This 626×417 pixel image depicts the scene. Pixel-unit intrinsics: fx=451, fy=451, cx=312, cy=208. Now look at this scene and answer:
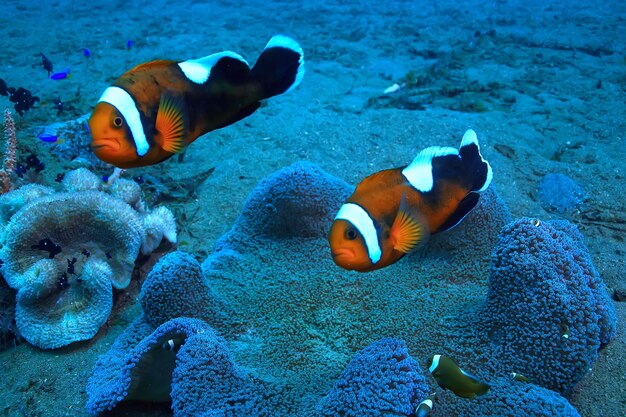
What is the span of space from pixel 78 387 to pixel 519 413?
2292 millimetres

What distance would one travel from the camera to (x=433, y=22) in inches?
465

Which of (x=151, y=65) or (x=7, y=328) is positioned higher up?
(x=151, y=65)

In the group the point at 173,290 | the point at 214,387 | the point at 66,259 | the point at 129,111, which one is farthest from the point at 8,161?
the point at 129,111

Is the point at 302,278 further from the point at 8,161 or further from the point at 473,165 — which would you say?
the point at 8,161

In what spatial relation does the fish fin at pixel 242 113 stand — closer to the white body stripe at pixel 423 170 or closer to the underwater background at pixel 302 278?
the white body stripe at pixel 423 170

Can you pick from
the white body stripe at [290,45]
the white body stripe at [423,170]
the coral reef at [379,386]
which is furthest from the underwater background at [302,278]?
the white body stripe at [290,45]

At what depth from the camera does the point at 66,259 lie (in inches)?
118

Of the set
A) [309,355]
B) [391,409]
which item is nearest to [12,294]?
[309,355]

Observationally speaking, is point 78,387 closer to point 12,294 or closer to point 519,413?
point 12,294

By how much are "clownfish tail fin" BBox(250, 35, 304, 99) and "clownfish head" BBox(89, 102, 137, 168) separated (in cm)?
45

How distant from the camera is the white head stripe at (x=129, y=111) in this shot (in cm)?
131

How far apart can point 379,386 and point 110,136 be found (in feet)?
4.20

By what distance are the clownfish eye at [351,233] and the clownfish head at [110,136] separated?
0.71 meters

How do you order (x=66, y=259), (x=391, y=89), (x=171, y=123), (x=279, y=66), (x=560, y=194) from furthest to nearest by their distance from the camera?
1. (x=391, y=89)
2. (x=560, y=194)
3. (x=66, y=259)
4. (x=279, y=66)
5. (x=171, y=123)
